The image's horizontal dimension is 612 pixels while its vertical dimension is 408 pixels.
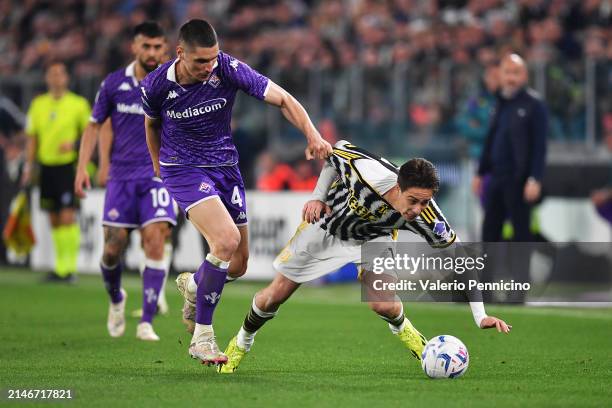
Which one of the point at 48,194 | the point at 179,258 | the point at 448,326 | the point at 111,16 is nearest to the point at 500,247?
the point at 448,326

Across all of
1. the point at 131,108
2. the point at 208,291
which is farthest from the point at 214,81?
the point at 131,108

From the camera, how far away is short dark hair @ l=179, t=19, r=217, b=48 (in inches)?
291

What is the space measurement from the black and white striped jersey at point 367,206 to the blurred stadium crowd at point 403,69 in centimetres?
761

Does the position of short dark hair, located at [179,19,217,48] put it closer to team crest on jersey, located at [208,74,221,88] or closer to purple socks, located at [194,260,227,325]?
team crest on jersey, located at [208,74,221,88]

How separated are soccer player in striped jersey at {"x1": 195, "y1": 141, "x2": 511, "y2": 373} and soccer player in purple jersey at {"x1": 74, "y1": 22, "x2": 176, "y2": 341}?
2.21 metres

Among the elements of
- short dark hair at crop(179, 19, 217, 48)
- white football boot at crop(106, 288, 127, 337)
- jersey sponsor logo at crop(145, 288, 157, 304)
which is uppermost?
short dark hair at crop(179, 19, 217, 48)

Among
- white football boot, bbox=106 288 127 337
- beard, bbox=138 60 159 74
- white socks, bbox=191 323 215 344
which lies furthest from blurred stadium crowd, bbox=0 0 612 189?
white socks, bbox=191 323 215 344

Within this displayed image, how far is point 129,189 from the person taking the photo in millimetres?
10125

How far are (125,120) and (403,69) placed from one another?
8.09 m

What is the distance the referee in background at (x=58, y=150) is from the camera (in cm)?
1480

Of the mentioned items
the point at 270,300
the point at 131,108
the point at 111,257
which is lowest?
the point at 111,257

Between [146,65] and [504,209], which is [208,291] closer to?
[146,65]

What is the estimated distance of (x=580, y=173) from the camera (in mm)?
15594

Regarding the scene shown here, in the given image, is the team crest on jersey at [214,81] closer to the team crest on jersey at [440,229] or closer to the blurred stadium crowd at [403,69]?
the team crest on jersey at [440,229]
